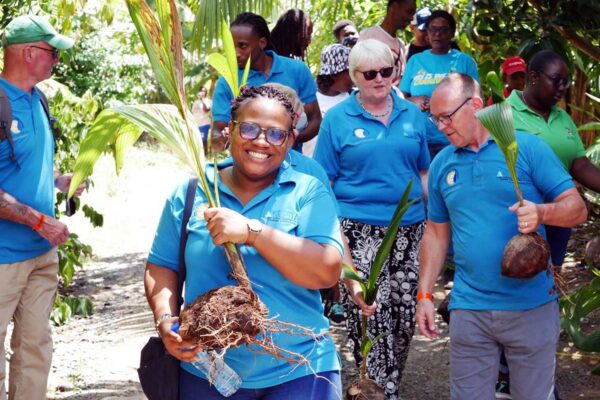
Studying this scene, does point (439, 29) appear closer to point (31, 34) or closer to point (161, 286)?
point (31, 34)

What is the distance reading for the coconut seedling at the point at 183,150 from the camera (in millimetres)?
3084

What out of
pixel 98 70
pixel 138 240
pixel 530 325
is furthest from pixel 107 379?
pixel 98 70

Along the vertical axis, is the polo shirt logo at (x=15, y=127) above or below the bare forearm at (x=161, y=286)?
above

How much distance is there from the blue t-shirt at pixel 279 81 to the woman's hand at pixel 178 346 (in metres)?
3.23

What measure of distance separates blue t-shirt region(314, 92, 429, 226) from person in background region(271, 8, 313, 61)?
2.36 meters

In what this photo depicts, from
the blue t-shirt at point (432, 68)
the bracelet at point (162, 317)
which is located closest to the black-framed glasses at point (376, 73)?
the blue t-shirt at point (432, 68)

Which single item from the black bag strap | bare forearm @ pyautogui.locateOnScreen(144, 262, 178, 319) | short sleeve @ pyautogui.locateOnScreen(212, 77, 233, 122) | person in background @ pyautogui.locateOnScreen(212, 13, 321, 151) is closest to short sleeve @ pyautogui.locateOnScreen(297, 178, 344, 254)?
A: the black bag strap

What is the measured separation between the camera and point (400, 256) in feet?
18.0

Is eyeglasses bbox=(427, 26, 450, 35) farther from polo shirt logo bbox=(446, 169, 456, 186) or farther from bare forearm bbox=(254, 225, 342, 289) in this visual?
bare forearm bbox=(254, 225, 342, 289)

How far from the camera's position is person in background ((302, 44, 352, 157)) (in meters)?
6.99

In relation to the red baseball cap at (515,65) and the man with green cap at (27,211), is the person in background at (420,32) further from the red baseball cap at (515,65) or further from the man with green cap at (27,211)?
the man with green cap at (27,211)

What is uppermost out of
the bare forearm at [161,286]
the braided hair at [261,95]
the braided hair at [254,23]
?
the braided hair at [254,23]

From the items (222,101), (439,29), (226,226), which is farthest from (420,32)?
(226,226)

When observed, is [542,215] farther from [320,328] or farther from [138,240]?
[138,240]
